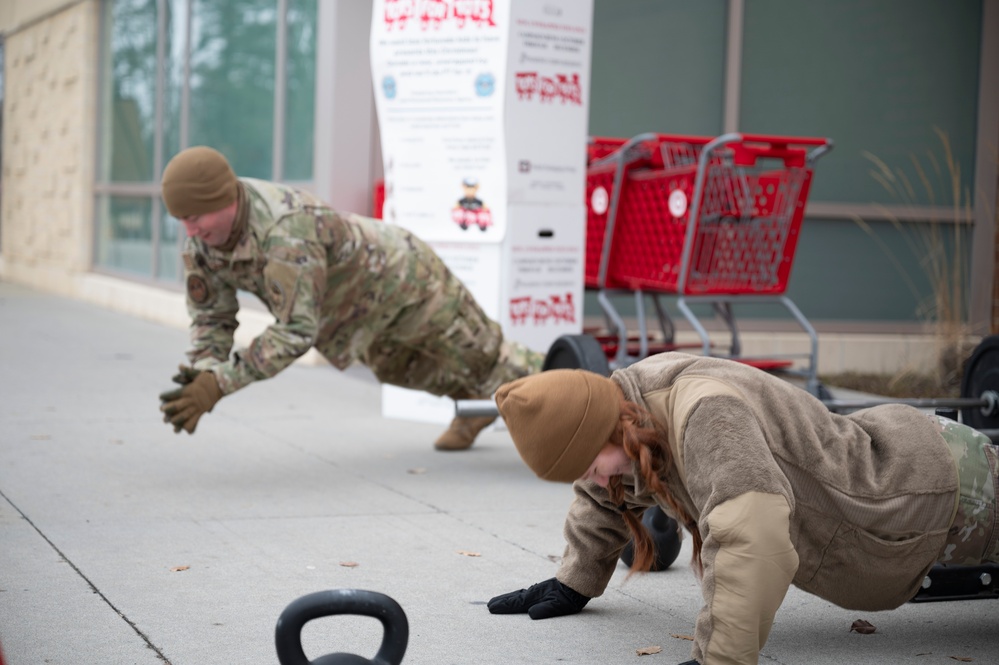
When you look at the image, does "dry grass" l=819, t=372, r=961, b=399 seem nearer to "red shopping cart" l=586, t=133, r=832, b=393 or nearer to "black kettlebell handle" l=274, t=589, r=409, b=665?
"red shopping cart" l=586, t=133, r=832, b=393

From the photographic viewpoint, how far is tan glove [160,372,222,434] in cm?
494

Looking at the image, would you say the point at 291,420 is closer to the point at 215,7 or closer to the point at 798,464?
the point at 798,464

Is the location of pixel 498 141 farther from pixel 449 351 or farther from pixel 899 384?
pixel 899 384

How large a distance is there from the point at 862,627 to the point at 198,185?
2.91 metres

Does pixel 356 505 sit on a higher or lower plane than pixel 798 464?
lower

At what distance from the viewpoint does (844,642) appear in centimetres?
344

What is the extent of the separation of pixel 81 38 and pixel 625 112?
9.48 m

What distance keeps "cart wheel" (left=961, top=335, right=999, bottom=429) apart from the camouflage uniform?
2.02 meters

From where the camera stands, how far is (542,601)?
3.59m

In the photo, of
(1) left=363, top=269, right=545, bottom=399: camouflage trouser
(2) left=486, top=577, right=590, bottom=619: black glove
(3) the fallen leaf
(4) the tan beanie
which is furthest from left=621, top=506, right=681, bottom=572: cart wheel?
(4) the tan beanie

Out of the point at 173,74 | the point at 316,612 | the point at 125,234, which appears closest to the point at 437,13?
the point at 316,612

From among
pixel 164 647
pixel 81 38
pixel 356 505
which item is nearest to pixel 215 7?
pixel 81 38

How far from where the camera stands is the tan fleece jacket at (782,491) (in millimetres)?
2680

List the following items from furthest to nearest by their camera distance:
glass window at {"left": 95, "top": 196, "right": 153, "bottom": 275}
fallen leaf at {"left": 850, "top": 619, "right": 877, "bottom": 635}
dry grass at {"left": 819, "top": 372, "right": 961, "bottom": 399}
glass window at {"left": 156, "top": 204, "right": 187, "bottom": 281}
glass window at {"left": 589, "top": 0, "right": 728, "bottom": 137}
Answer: glass window at {"left": 95, "top": 196, "right": 153, "bottom": 275}
glass window at {"left": 156, "top": 204, "right": 187, "bottom": 281}
glass window at {"left": 589, "top": 0, "right": 728, "bottom": 137}
dry grass at {"left": 819, "top": 372, "right": 961, "bottom": 399}
fallen leaf at {"left": 850, "top": 619, "right": 877, "bottom": 635}
